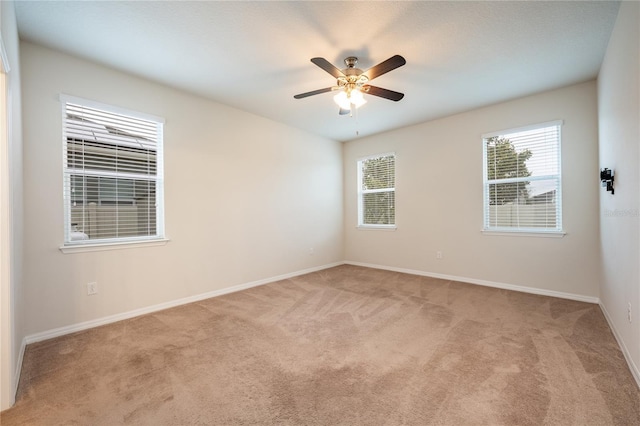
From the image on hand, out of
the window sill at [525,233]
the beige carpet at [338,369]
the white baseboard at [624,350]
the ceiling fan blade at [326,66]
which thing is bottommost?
the beige carpet at [338,369]

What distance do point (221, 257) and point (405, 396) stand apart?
2971 mm

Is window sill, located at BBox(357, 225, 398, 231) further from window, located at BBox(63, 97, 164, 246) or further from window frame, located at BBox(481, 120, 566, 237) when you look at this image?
window, located at BBox(63, 97, 164, 246)

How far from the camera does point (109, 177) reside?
9.89ft

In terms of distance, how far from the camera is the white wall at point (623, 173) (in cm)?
190

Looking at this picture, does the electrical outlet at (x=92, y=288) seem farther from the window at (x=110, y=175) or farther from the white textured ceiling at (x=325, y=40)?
the white textured ceiling at (x=325, y=40)

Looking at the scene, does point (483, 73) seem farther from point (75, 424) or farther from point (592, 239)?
point (75, 424)

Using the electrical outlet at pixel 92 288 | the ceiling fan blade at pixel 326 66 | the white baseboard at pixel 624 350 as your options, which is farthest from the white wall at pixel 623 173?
the electrical outlet at pixel 92 288

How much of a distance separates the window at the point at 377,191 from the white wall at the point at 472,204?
145mm

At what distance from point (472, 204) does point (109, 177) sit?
4.85 metres

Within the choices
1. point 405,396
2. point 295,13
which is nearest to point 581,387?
point 405,396

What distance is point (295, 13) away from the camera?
220 centimetres

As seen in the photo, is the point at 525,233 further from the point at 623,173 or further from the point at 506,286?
the point at 623,173

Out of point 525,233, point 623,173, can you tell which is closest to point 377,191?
point 525,233

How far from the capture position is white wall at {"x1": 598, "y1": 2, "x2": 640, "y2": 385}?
1901 mm
